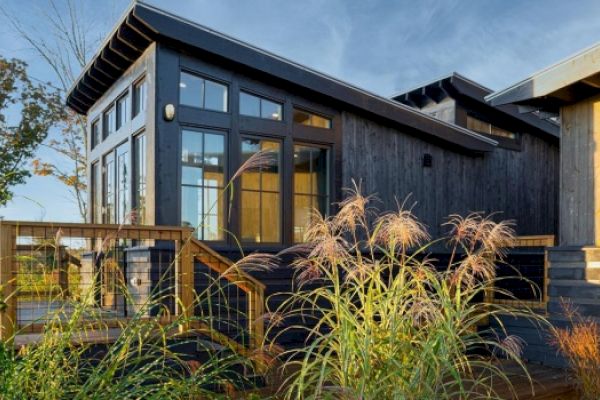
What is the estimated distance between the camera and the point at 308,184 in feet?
24.1

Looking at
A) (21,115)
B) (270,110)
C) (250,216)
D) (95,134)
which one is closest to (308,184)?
(250,216)

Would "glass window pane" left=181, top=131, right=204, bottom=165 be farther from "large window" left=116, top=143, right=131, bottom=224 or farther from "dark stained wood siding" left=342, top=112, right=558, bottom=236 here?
"dark stained wood siding" left=342, top=112, right=558, bottom=236

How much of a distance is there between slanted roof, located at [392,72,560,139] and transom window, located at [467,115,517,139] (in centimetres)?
36

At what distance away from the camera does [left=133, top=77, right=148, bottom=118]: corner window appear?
6.56 m

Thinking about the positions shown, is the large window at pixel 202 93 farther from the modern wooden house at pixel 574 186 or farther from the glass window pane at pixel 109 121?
the modern wooden house at pixel 574 186

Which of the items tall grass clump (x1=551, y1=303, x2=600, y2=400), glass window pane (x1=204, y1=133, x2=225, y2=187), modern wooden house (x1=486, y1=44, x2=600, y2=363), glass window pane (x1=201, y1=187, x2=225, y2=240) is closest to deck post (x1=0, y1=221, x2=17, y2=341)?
glass window pane (x1=201, y1=187, x2=225, y2=240)

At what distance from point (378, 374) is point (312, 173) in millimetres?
5248

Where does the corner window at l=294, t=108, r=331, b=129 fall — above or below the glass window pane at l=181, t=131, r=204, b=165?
above

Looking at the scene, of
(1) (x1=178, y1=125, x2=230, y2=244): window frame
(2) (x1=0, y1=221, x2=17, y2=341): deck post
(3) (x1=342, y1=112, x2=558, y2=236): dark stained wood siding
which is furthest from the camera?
(3) (x1=342, y1=112, x2=558, y2=236): dark stained wood siding

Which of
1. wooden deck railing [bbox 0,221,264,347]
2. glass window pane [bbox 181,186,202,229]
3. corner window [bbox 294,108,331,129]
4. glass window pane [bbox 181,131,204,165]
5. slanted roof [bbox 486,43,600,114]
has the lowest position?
wooden deck railing [bbox 0,221,264,347]

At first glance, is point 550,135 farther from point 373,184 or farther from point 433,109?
point 373,184

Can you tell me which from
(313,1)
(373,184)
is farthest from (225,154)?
(313,1)

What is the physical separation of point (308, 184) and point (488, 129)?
4.90 metres

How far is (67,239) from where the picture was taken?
4.22m
